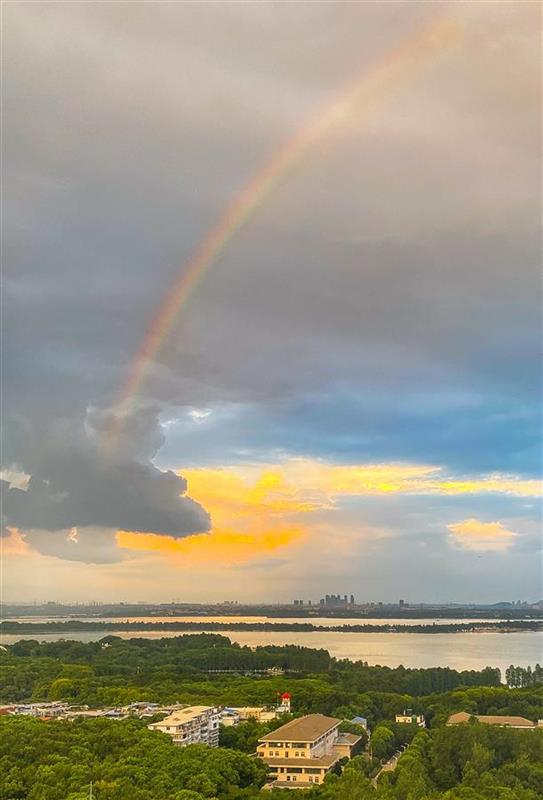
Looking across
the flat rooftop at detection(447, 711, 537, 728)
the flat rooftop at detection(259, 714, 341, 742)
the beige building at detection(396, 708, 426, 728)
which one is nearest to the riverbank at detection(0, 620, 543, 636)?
the beige building at detection(396, 708, 426, 728)

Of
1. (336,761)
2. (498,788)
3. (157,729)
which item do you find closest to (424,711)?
(336,761)

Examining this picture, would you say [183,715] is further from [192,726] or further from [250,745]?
[250,745]

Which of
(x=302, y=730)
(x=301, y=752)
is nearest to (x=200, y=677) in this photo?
(x=302, y=730)

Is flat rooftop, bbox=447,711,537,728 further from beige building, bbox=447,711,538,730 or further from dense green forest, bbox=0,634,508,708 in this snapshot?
dense green forest, bbox=0,634,508,708

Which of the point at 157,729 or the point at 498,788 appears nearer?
the point at 498,788

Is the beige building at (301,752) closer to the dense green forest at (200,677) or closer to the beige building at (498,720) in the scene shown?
the beige building at (498,720)

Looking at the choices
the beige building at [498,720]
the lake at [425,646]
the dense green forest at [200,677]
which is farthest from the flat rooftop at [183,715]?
the lake at [425,646]

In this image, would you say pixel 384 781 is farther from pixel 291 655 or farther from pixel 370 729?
pixel 291 655

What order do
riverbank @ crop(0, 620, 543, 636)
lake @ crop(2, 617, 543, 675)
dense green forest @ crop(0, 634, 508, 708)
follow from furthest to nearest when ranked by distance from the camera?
1. riverbank @ crop(0, 620, 543, 636)
2. lake @ crop(2, 617, 543, 675)
3. dense green forest @ crop(0, 634, 508, 708)
